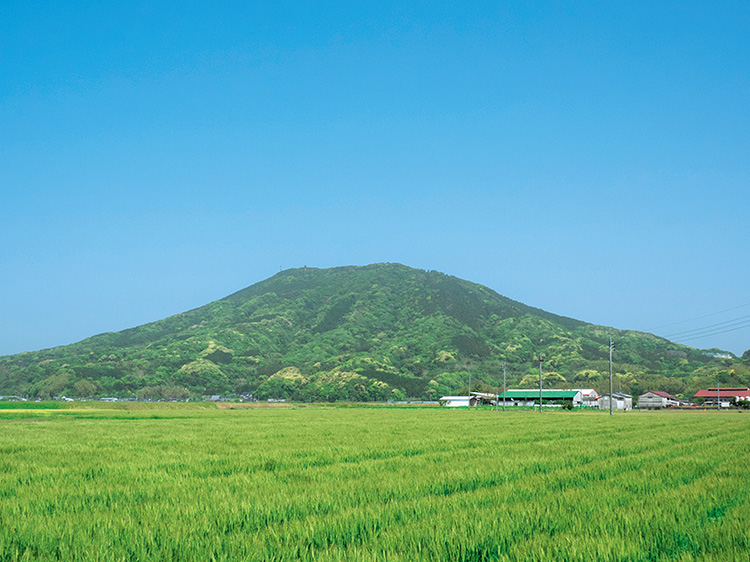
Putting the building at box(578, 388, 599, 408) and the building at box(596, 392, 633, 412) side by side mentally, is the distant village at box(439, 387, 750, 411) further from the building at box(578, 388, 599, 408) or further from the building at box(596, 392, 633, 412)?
the building at box(596, 392, 633, 412)

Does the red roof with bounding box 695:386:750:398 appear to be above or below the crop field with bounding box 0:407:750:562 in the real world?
below

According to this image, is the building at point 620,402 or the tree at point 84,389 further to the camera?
the tree at point 84,389

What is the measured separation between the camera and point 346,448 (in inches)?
653

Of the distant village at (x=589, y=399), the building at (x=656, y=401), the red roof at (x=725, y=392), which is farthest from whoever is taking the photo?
the red roof at (x=725, y=392)

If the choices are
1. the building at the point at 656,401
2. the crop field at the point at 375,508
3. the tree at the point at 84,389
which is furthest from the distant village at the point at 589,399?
the crop field at the point at 375,508

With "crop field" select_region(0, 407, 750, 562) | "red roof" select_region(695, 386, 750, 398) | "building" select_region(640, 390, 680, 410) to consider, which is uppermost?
"crop field" select_region(0, 407, 750, 562)

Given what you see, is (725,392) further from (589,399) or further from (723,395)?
(589,399)

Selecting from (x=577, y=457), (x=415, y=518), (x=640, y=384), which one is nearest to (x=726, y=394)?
(x=640, y=384)

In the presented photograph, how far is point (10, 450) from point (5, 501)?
10695mm

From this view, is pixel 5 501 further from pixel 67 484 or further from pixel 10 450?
pixel 10 450

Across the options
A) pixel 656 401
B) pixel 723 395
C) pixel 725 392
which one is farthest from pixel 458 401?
pixel 725 392

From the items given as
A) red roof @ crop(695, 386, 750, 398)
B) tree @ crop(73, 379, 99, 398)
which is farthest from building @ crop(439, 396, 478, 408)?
tree @ crop(73, 379, 99, 398)

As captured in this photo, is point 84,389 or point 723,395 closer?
point 723,395

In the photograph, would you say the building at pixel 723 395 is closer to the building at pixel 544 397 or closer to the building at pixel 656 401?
the building at pixel 656 401
